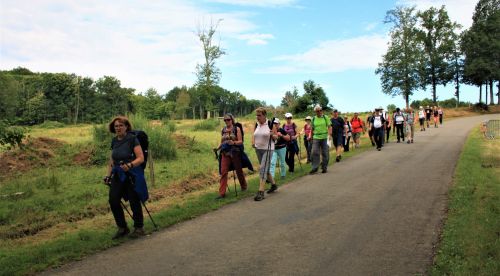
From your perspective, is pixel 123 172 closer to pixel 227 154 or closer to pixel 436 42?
pixel 227 154

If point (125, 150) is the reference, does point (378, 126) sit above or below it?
below

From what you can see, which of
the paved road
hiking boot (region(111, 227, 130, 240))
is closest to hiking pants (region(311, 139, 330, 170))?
the paved road

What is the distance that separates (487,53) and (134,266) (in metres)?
62.8

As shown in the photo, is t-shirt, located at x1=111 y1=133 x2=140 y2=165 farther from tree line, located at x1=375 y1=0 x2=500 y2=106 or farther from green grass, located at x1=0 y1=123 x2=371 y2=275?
tree line, located at x1=375 y1=0 x2=500 y2=106

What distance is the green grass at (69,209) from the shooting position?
6.83 m

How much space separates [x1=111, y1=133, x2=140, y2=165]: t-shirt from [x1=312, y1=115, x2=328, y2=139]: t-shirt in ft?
24.8

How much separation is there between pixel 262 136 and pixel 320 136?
378 cm

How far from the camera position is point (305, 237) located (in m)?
6.98

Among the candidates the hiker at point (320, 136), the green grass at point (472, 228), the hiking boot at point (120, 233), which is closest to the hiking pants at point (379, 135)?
the hiker at point (320, 136)

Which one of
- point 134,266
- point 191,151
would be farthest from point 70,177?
point 134,266

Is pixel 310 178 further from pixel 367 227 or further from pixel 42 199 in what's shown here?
pixel 42 199

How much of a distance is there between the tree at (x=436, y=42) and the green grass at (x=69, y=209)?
49.5m

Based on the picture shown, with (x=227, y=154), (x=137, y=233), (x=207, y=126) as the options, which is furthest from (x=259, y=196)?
(x=207, y=126)

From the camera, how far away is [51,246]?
7215 millimetres
